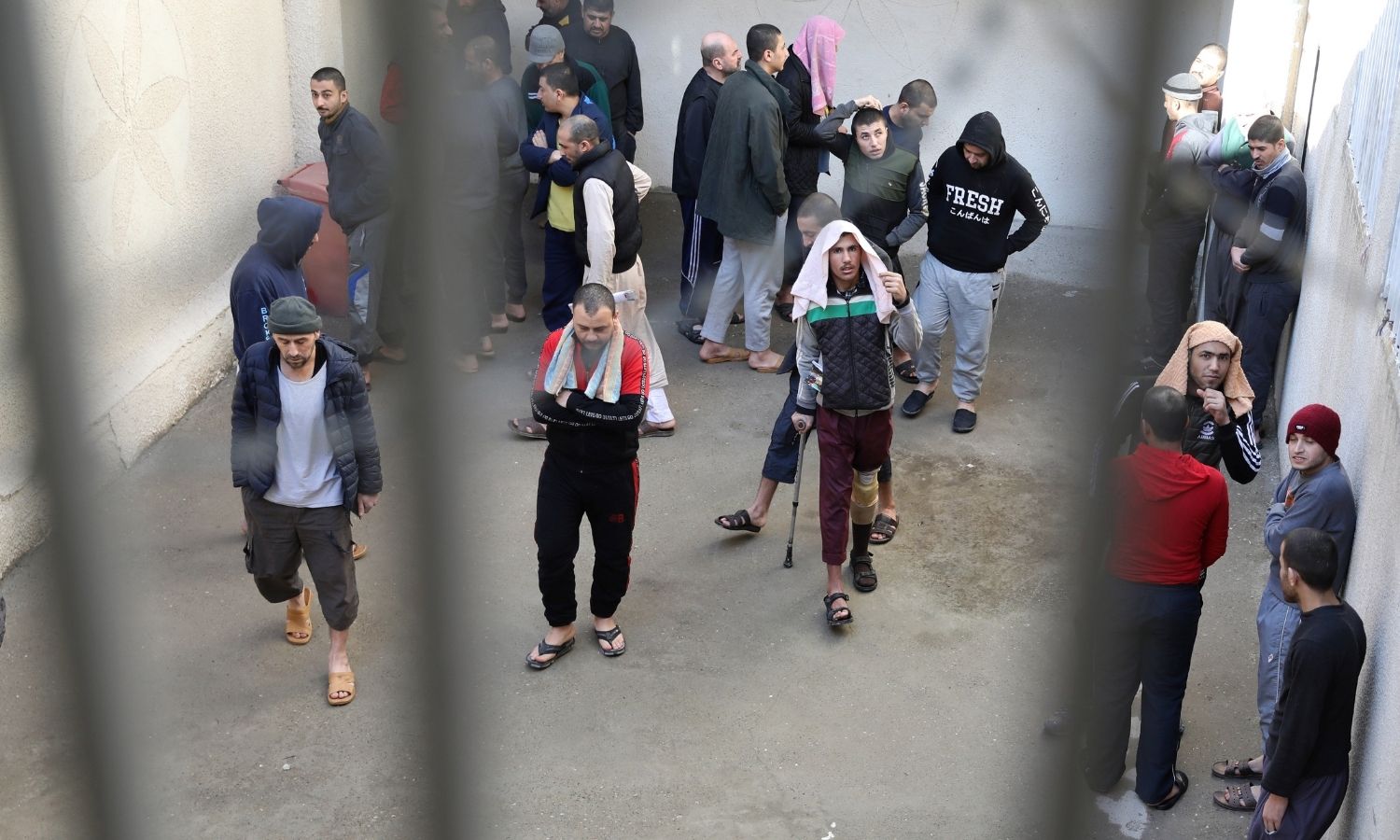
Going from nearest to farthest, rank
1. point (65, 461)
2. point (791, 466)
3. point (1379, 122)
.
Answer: point (65, 461)
point (1379, 122)
point (791, 466)

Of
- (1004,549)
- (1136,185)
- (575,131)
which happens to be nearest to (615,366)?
(575,131)

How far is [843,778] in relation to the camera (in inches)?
189

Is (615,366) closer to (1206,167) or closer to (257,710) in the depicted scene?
(257,710)

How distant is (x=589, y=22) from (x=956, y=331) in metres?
2.23

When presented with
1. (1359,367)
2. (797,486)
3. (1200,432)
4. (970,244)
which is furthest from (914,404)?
(1359,367)

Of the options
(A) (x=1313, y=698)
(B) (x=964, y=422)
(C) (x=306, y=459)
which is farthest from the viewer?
(B) (x=964, y=422)

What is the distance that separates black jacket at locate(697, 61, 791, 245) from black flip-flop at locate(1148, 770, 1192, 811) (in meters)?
3.38

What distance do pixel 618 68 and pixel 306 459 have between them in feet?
10.8

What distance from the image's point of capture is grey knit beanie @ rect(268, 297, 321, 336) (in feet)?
14.8

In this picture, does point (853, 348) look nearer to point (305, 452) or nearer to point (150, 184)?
point (305, 452)

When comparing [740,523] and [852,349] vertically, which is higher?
[852,349]

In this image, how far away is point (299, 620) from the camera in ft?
18.0

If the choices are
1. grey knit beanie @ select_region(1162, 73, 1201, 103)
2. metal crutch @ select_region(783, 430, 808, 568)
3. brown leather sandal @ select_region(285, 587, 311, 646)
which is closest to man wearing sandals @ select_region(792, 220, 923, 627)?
metal crutch @ select_region(783, 430, 808, 568)

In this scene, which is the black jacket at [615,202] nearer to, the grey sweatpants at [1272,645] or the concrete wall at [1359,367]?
the concrete wall at [1359,367]
